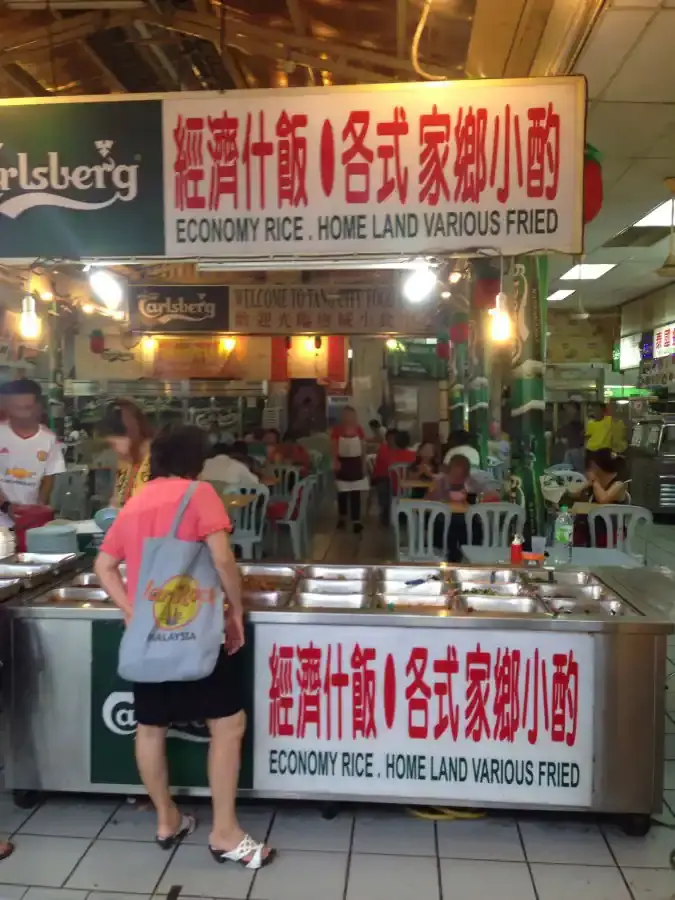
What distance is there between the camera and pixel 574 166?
114 inches

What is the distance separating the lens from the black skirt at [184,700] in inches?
102

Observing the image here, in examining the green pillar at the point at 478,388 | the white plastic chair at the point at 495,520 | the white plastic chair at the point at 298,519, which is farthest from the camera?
the green pillar at the point at 478,388

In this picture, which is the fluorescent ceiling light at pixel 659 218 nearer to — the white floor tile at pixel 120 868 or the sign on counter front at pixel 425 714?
the sign on counter front at pixel 425 714

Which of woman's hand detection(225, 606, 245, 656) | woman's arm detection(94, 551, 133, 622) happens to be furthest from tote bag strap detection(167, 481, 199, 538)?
woman's hand detection(225, 606, 245, 656)

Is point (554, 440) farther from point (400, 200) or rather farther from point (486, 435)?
point (400, 200)

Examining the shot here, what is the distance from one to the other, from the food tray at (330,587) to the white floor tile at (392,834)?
35.0 inches

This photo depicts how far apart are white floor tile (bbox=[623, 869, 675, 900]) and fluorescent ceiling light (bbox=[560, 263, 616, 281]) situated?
8822 millimetres

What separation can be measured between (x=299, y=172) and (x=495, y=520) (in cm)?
352

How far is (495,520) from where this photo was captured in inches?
227

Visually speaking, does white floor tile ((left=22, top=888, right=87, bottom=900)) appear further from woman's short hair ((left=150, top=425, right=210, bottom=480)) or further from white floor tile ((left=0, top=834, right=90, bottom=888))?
woman's short hair ((left=150, top=425, right=210, bottom=480))

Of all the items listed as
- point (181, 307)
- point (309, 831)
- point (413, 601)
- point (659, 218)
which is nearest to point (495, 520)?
point (413, 601)

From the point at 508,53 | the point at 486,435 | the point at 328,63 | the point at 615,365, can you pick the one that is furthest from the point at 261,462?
the point at 615,365

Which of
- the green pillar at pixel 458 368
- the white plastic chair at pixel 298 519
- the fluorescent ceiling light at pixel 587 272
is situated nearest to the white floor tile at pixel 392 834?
the white plastic chair at pixel 298 519

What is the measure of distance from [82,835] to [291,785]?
0.81 m
